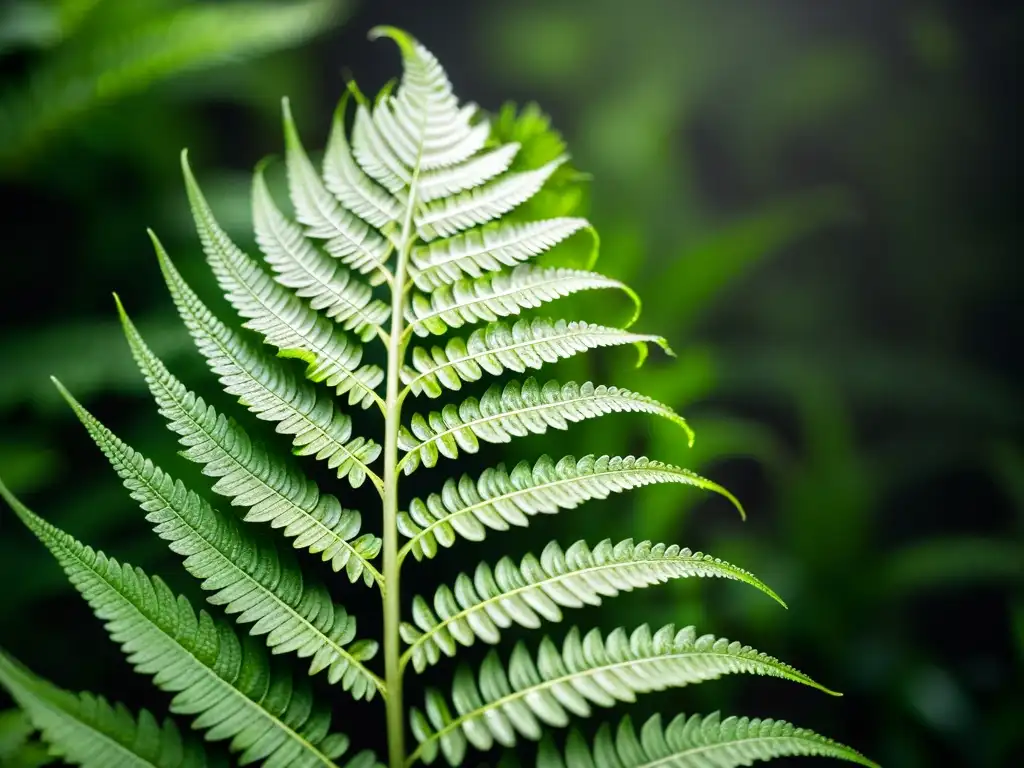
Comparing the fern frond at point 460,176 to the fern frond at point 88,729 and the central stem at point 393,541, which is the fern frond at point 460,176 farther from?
the fern frond at point 88,729

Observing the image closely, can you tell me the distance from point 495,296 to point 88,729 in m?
0.35

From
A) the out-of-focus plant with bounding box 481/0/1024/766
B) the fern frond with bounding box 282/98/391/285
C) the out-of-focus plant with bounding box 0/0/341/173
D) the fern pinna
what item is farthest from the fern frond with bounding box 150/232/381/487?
the out-of-focus plant with bounding box 481/0/1024/766

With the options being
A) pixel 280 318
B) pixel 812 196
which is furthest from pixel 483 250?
pixel 812 196

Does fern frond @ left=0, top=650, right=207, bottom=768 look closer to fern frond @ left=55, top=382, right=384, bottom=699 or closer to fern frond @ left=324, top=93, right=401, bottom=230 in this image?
fern frond @ left=55, top=382, right=384, bottom=699

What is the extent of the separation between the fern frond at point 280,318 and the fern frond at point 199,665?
0.17 m

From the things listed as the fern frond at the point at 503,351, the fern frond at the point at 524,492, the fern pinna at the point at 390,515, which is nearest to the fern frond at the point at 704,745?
the fern pinna at the point at 390,515

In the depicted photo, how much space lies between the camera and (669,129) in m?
1.86

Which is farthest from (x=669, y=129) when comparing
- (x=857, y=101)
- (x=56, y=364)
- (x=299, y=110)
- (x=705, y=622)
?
(x=56, y=364)

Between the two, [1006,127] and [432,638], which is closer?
[432,638]

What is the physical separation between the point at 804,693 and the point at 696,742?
83 cm

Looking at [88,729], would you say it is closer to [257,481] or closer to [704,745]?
[257,481]

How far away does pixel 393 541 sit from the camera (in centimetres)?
47

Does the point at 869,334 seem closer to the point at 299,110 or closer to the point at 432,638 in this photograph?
the point at 299,110

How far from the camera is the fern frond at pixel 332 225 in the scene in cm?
54
